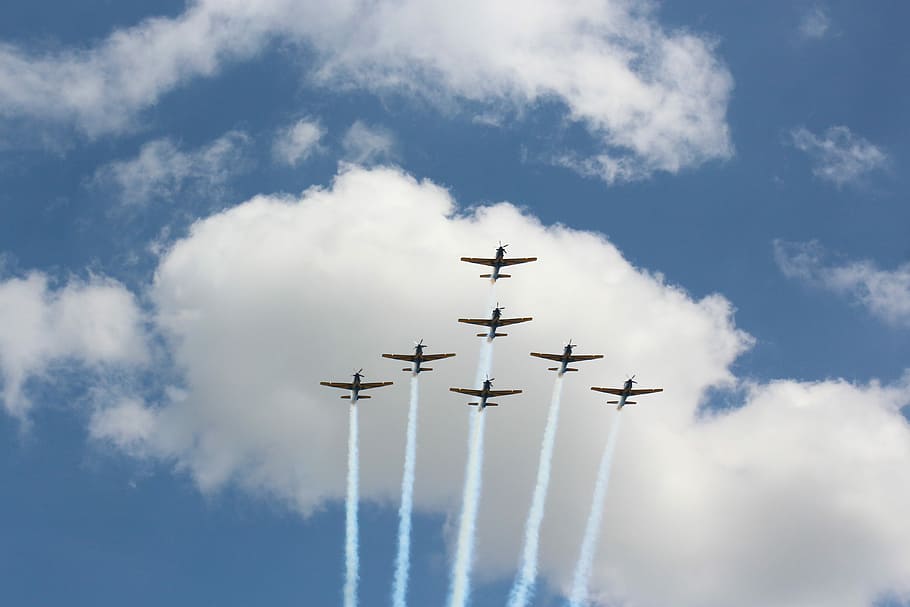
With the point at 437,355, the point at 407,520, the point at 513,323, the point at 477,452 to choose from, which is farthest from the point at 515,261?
the point at 407,520

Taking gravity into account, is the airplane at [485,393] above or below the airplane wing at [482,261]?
below

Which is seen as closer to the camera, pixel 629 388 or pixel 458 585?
pixel 458 585

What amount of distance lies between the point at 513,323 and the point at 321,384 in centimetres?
3863

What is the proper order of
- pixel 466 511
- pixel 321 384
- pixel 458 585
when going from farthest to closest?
pixel 321 384, pixel 466 511, pixel 458 585

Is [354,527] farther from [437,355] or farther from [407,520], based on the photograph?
[437,355]

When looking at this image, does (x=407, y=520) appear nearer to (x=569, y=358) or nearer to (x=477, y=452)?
(x=477, y=452)

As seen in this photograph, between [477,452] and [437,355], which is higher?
[437,355]

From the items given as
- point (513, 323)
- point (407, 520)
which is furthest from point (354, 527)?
point (513, 323)

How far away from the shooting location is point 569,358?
19838 centimetres

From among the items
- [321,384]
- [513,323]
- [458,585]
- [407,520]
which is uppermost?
[513,323]

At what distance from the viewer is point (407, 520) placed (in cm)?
17862

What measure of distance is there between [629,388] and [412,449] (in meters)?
44.0

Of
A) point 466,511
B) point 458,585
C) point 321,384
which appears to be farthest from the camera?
point 321,384

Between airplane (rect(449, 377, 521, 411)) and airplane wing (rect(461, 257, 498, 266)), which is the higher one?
airplane wing (rect(461, 257, 498, 266))
